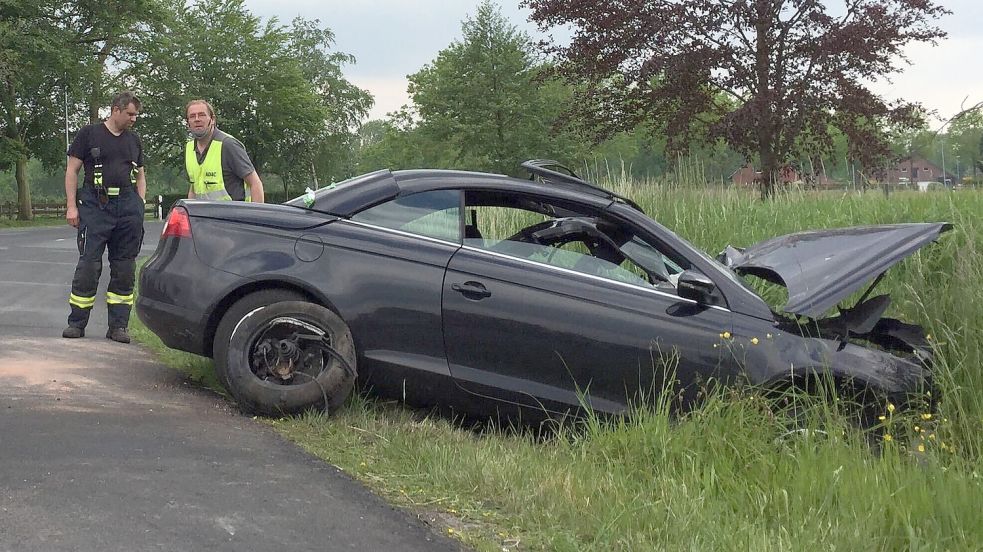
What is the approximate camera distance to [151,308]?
5.46m

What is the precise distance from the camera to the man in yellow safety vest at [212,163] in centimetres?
721

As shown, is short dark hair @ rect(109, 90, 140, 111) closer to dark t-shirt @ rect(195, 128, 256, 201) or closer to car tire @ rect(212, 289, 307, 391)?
dark t-shirt @ rect(195, 128, 256, 201)

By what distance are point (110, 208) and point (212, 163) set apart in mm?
793

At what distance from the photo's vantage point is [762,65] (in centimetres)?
1585

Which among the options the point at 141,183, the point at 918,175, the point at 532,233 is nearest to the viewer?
the point at 532,233

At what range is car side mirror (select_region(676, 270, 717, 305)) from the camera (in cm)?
504

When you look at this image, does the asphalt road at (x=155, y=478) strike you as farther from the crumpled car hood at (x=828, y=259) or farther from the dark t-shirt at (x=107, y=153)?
the crumpled car hood at (x=828, y=259)

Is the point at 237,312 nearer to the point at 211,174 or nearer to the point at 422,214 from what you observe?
the point at 422,214

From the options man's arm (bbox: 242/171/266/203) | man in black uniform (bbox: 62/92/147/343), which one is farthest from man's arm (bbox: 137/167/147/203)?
man's arm (bbox: 242/171/266/203)

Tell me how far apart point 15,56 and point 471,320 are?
35801 millimetres

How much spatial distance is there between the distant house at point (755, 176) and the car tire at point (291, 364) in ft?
26.2

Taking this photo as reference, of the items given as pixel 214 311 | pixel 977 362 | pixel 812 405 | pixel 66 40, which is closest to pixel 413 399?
pixel 214 311

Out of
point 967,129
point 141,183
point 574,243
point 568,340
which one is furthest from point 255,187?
point 967,129

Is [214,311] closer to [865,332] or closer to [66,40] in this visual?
[865,332]
